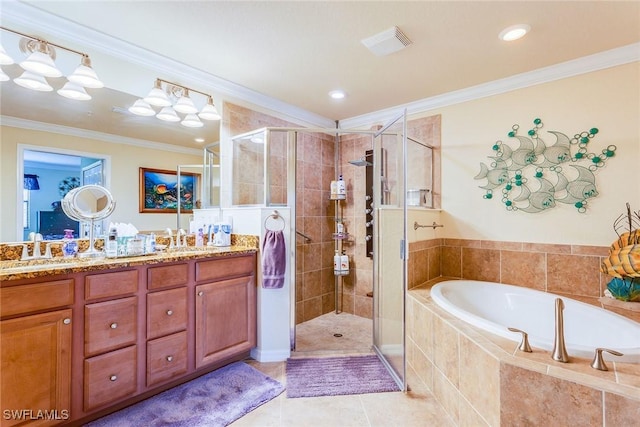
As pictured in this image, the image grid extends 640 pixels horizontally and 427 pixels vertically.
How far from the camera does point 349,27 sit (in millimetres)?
1837

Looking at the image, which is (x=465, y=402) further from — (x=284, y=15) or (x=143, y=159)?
(x=143, y=159)

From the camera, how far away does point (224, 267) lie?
2162 mm

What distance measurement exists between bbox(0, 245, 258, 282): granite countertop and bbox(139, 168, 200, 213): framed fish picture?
0.47m

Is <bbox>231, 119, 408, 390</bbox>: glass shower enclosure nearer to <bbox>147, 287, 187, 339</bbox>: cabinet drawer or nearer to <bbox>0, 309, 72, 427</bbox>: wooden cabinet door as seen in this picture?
<bbox>147, 287, 187, 339</bbox>: cabinet drawer

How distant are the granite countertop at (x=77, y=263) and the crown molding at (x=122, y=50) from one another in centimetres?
138

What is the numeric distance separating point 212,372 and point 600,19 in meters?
3.43

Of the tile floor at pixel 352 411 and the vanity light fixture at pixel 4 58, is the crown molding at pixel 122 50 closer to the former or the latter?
the vanity light fixture at pixel 4 58

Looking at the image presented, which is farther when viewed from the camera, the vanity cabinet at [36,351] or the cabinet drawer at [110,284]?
the cabinet drawer at [110,284]

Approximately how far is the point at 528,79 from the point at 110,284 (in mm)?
3381

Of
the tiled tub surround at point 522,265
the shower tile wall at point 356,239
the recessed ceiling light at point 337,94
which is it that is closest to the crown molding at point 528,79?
the shower tile wall at point 356,239

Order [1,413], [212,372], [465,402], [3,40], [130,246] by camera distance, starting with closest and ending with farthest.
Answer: [1,413]
[465,402]
[3,40]
[130,246]
[212,372]

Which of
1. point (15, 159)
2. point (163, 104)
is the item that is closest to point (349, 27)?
point (163, 104)

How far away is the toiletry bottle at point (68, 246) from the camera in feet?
6.07

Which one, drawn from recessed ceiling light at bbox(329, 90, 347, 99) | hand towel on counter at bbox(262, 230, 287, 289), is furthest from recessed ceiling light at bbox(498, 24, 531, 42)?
hand towel on counter at bbox(262, 230, 287, 289)
